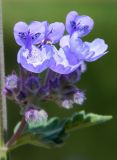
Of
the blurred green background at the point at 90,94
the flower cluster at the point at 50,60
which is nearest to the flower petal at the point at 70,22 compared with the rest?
the flower cluster at the point at 50,60

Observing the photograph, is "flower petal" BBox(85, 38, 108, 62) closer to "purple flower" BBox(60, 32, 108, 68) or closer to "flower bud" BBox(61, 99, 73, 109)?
"purple flower" BBox(60, 32, 108, 68)

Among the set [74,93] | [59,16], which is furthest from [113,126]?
[74,93]

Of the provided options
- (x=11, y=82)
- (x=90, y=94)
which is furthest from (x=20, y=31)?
(x=90, y=94)

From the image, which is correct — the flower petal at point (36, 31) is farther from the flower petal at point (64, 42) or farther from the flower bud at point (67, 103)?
the flower bud at point (67, 103)

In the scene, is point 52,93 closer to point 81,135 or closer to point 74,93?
point 74,93

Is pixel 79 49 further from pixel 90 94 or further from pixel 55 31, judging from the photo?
pixel 90 94

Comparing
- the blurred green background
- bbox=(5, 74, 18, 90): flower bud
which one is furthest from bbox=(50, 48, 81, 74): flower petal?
the blurred green background
